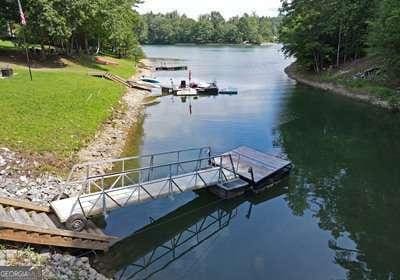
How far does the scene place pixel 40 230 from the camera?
1363 centimetres

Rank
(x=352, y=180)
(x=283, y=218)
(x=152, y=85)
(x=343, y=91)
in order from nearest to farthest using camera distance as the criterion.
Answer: (x=283, y=218), (x=352, y=180), (x=343, y=91), (x=152, y=85)

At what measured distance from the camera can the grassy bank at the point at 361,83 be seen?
42.7m

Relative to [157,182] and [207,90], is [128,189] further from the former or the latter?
[207,90]

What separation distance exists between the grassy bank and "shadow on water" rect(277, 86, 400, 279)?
105 inches

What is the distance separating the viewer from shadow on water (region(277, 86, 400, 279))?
51.8 feet

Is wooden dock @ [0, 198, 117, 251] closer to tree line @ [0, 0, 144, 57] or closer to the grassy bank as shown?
tree line @ [0, 0, 144, 57]

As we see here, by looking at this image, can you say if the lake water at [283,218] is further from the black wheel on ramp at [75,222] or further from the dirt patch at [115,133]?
the black wheel on ramp at [75,222]

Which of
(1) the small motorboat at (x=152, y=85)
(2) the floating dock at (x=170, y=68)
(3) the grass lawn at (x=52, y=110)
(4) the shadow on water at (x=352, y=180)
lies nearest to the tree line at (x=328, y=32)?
(4) the shadow on water at (x=352, y=180)

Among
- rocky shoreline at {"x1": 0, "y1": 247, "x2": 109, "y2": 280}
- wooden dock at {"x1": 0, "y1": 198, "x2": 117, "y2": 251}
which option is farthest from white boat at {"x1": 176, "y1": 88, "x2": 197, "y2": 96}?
rocky shoreline at {"x1": 0, "y1": 247, "x2": 109, "y2": 280}

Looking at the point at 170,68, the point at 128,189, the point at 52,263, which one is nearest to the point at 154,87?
the point at 170,68

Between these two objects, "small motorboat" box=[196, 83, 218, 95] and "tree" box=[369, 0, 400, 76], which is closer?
"tree" box=[369, 0, 400, 76]

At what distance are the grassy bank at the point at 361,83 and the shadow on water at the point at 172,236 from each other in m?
26.7

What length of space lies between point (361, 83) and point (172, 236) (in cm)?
3921

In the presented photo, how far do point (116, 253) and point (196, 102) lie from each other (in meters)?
32.9
